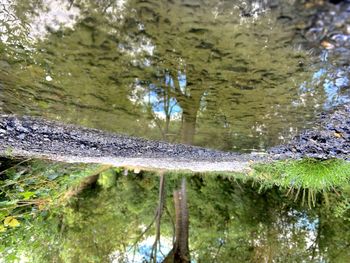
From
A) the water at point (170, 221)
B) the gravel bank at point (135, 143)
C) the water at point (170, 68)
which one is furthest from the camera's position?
the water at point (170, 221)

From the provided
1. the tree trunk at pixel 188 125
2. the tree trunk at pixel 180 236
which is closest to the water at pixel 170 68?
the tree trunk at pixel 188 125

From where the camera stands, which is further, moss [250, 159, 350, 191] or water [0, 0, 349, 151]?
moss [250, 159, 350, 191]

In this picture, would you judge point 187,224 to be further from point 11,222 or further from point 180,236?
point 11,222

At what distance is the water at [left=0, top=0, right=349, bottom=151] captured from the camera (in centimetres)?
125

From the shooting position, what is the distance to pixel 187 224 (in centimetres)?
397

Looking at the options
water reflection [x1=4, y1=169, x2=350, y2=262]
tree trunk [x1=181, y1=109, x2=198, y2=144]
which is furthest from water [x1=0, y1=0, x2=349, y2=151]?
water reflection [x1=4, y1=169, x2=350, y2=262]

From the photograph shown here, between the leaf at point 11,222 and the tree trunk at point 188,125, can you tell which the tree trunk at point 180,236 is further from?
the leaf at point 11,222

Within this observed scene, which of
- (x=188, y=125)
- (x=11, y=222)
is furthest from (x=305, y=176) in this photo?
(x=11, y=222)

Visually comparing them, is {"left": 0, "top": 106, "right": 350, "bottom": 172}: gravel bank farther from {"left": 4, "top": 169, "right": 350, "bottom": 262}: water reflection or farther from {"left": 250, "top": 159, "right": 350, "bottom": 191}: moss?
{"left": 4, "top": 169, "right": 350, "bottom": 262}: water reflection

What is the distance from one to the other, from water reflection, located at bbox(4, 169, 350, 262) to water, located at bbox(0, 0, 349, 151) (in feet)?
5.80

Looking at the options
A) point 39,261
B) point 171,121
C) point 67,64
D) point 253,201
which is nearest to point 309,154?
point 171,121

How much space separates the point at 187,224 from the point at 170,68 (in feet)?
9.20

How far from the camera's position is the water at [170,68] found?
1.25m

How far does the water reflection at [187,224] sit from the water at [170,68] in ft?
5.80
